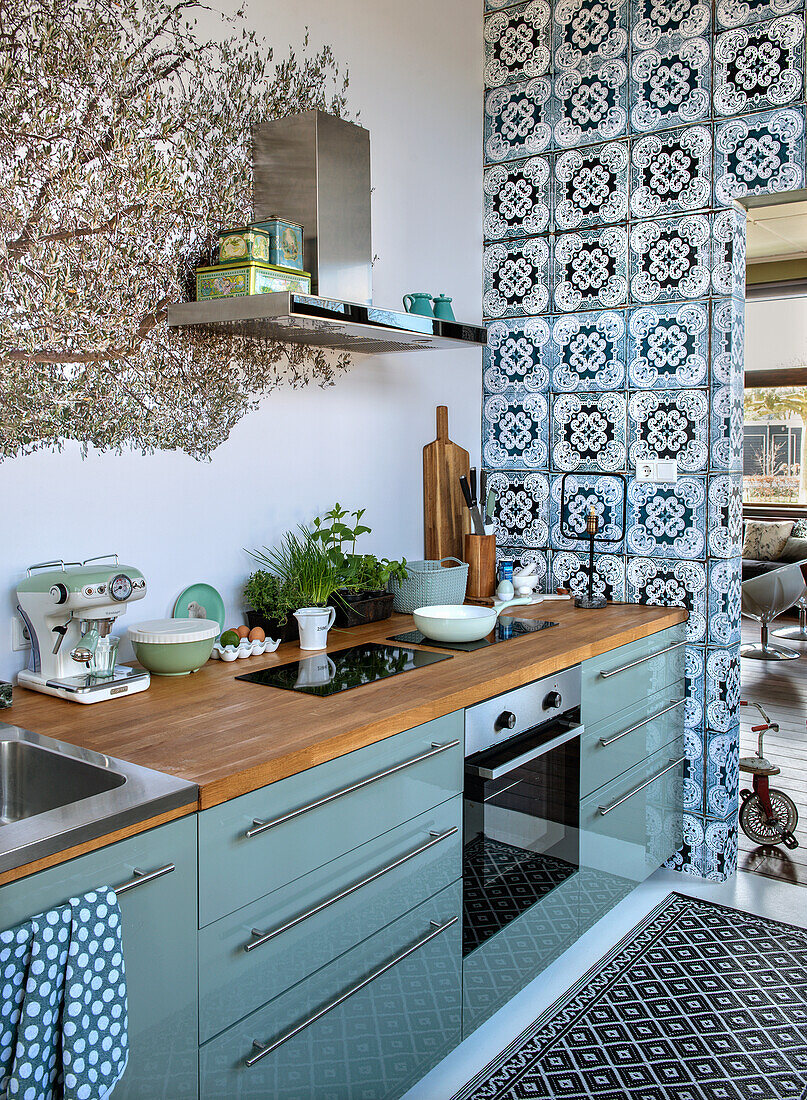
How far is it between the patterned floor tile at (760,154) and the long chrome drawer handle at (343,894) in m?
2.16

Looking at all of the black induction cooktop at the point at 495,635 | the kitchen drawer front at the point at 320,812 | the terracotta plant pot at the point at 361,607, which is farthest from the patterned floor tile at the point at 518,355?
the kitchen drawer front at the point at 320,812

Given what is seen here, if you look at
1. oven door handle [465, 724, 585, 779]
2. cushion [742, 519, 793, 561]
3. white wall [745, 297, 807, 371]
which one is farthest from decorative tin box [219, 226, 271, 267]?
white wall [745, 297, 807, 371]

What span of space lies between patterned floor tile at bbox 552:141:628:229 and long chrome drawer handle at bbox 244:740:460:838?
205 cm

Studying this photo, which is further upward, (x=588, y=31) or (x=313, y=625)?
(x=588, y=31)

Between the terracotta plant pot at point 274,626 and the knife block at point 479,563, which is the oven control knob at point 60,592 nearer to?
the terracotta plant pot at point 274,626

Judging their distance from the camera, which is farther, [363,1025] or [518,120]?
[518,120]

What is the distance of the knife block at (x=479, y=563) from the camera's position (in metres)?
3.15

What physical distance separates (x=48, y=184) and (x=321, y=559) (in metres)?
1.15

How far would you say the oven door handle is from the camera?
2.09 m

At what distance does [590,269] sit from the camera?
3219mm

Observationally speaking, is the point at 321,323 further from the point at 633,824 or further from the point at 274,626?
the point at 633,824

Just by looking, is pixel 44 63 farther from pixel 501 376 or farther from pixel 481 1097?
pixel 481 1097

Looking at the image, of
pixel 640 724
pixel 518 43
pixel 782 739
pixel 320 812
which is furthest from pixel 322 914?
pixel 782 739

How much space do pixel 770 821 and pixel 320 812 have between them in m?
2.30
